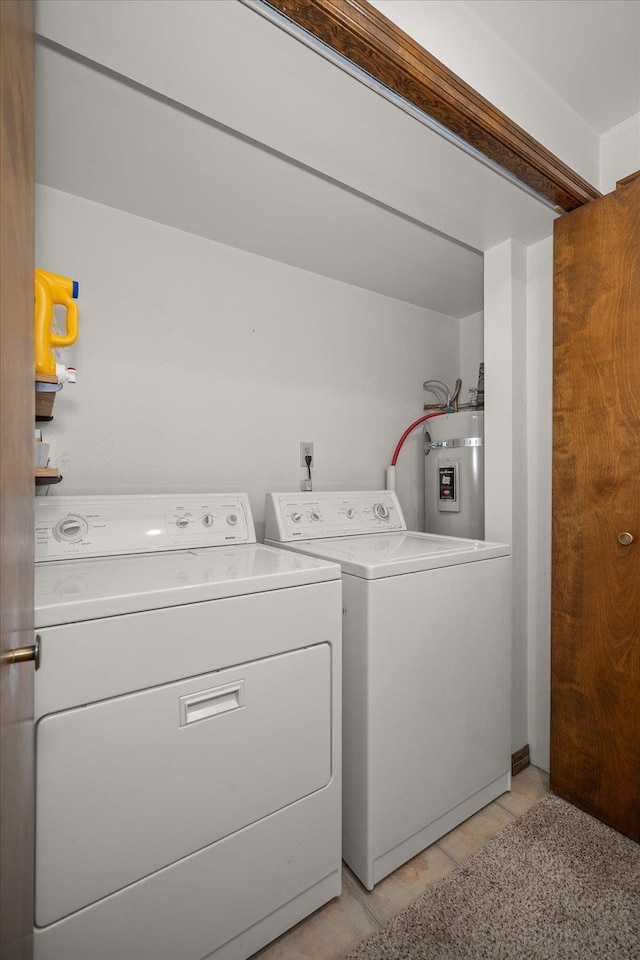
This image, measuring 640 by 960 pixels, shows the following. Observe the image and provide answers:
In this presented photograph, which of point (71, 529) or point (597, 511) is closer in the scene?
point (71, 529)

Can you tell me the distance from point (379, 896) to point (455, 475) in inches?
63.1

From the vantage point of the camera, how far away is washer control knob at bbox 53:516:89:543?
1.39 meters

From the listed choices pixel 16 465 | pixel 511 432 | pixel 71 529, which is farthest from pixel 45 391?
pixel 511 432

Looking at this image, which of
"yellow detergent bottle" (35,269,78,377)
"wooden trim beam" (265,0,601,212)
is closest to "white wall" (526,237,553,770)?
"wooden trim beam" (265,0,601,212)

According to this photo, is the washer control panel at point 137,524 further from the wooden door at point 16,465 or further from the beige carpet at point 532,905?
the beige carpet at point 532,905

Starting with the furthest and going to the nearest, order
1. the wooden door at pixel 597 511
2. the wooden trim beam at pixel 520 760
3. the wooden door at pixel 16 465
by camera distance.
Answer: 1. the wooden trim beam at pixel 520 760
2. the wooden door at pixel 597 511
3. the wooden door at pixel 16 465

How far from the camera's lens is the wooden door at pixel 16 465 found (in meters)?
0.50

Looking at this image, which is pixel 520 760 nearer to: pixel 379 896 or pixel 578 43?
pixel 379 896

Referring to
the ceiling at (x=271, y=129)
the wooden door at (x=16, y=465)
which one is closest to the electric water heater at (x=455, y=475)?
the ceiling at (x=271, y=129)

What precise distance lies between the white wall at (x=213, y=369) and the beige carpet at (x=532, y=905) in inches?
55.6

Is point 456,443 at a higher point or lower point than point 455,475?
higher

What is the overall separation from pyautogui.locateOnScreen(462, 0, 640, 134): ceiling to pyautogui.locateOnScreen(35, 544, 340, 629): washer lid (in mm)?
1612

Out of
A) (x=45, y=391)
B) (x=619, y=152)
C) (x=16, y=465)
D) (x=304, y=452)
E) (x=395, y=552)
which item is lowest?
(x=395, y=552)

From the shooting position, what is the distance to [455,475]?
86.2 inches
